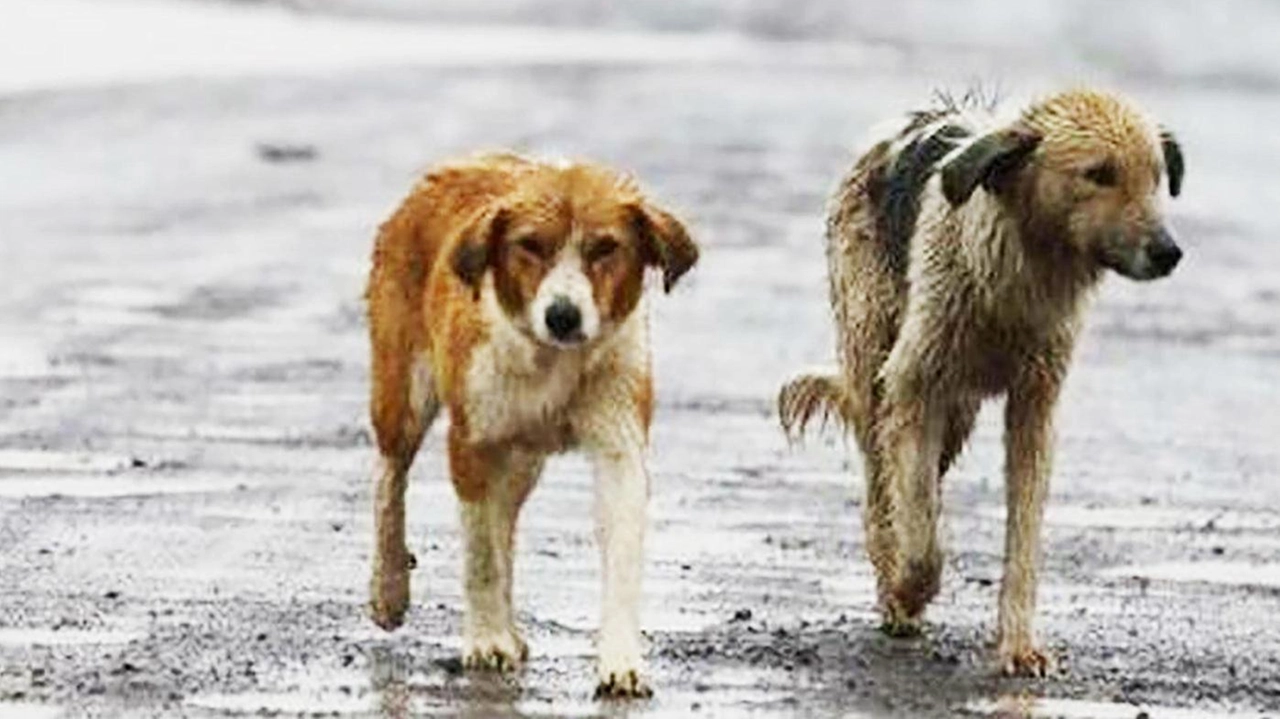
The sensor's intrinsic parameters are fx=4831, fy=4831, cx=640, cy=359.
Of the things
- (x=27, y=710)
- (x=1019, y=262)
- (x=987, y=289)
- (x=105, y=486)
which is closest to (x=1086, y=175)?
(x=1019, y=262)

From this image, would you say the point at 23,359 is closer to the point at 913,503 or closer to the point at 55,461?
the point at 55,461

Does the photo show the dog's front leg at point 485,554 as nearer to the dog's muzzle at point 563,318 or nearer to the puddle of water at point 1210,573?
the dog's muzzle at point 563,318

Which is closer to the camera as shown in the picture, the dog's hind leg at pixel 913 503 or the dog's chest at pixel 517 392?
the dog's chest at pixel 517 392

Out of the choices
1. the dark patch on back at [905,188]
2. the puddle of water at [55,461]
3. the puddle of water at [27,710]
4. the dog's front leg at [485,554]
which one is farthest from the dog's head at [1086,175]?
the puddle of water at [55,461]

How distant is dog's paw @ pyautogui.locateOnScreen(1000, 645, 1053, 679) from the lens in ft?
39.6

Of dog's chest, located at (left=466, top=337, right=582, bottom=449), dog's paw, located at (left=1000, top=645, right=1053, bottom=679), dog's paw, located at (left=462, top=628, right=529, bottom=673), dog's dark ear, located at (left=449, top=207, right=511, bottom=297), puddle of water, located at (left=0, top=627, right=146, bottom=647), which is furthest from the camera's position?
dog's paw, located at (left=1000, top=645, right=1053, bottom=679)

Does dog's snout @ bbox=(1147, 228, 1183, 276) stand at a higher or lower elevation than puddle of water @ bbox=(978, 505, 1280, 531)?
higher

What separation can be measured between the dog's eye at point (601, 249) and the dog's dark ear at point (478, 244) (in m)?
0.24

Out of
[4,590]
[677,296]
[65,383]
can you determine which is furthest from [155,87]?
[4,590]

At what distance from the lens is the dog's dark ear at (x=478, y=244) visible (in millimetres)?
11305

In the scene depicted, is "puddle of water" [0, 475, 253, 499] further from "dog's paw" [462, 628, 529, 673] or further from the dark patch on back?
"dog's paw" [462, 628, 529, 673]

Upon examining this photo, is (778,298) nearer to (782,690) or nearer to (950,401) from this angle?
(950,401)

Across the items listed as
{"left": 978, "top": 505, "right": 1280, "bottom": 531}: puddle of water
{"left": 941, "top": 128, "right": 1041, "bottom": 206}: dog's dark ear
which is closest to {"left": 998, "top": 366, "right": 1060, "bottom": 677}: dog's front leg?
{"left": 941, "top": 128, "right": 1041, "bottom": 206}: dog's dark ear

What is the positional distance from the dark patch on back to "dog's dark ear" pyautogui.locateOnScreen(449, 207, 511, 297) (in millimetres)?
1817
